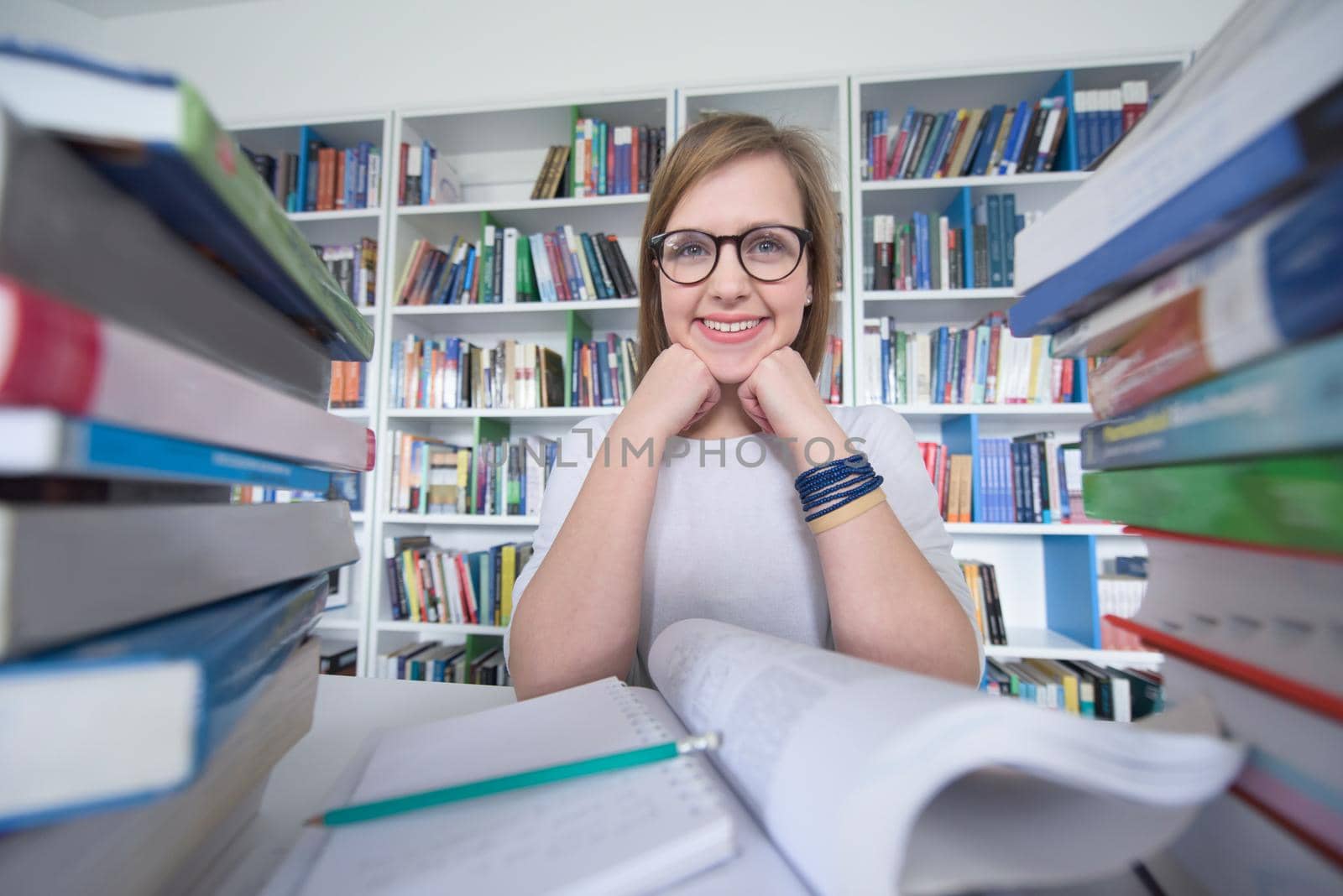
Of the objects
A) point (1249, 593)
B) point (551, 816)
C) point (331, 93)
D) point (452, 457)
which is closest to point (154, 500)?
point (551, 816)

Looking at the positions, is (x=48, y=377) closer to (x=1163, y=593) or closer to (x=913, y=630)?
(x=1163, y=593)

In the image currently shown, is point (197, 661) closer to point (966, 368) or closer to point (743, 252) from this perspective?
point (743, 252)

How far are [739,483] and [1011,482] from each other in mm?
1215

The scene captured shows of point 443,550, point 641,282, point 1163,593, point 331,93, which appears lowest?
point 443,550

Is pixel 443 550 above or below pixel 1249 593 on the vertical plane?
below

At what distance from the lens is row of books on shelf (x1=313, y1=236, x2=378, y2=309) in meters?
2.10

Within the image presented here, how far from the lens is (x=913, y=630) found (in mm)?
591

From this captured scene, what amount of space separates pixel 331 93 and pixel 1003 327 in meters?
2.80

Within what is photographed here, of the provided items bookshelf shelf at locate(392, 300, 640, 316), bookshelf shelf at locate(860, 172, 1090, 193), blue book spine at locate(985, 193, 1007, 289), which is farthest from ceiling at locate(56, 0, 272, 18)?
blue book spine at locate(985, 193, 1007, 289)

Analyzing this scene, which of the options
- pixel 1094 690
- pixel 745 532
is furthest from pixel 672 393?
pixel 1094 690

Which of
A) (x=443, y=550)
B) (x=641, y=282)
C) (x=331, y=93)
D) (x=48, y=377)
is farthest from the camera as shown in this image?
(x=331, y=93)

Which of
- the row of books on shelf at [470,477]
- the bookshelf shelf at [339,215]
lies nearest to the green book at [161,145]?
the row of books on shelf at [470,477]

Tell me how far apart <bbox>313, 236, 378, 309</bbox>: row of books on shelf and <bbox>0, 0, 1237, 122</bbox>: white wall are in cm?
51

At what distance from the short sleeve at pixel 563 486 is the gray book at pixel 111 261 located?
21.6 inches
